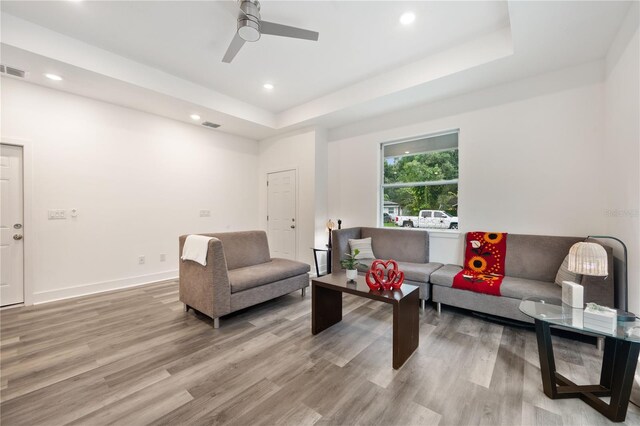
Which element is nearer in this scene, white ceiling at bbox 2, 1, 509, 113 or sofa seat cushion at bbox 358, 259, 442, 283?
white ceiling at bbox 2, 1, 509, 113

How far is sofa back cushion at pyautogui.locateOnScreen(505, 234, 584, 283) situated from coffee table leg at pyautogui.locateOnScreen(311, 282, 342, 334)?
6.85 ft

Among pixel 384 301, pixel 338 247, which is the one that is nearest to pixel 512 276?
pixel 384 301

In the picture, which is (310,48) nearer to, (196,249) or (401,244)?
(196,249)

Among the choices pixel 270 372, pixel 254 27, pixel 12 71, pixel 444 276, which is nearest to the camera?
pixel 270 372

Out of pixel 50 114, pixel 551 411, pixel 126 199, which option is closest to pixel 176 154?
pixel 126 199

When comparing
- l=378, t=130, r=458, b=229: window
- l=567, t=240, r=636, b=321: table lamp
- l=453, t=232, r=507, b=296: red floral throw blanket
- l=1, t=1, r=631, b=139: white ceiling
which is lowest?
l=453, t=232, r=507, b=296: red floral throw blanket

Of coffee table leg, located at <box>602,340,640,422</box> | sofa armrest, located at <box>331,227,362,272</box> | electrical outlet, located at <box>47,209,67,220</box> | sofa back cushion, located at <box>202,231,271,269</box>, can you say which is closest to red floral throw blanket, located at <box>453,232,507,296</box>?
coffee table leg, located at <box>602,340,640,422</box>

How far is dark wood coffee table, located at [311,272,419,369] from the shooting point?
6.72 ft

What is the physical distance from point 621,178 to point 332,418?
10.4ft

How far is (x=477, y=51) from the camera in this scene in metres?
2.87

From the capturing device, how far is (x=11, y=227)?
3246 millimetres

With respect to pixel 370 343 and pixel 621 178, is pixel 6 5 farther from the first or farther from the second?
pixel 621 178

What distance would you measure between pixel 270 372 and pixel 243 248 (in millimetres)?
1809

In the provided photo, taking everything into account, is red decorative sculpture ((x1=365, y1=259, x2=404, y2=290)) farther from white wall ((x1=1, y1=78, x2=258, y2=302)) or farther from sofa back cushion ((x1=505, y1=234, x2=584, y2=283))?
white wall ((x1=1, y1=78, x2=258, y2=302))
